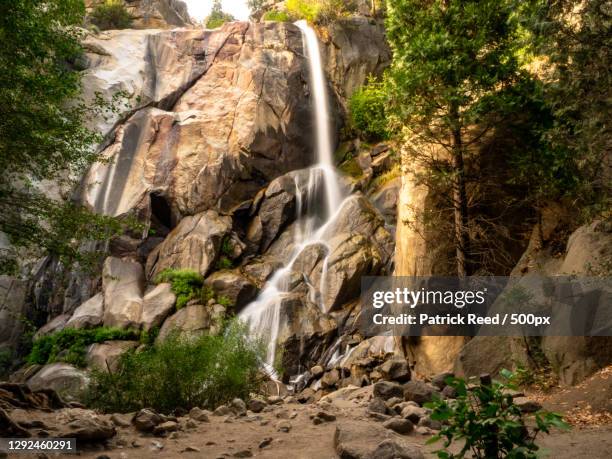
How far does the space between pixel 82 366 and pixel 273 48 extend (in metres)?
17.8

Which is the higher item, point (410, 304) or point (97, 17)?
point (97, 17)

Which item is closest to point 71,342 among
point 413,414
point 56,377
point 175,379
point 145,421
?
point 56,377

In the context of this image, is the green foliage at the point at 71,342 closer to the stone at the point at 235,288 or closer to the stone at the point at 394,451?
the stone at the point at 235,288

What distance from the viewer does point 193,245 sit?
2009 cm

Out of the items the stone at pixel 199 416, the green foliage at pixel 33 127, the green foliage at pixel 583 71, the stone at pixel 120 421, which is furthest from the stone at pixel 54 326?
the green foliage at pixel 583 71

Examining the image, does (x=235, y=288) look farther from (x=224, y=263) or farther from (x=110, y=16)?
(x=110, y=16)

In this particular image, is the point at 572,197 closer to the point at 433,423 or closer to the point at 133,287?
the point at 433,423

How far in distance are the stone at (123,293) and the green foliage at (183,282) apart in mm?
1325

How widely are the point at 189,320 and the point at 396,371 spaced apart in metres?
9.24

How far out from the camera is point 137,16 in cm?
3384

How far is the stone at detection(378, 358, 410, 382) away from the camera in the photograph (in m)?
10.5

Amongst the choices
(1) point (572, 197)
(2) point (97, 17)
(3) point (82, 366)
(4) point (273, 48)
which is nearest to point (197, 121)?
(4) point (273, 48)

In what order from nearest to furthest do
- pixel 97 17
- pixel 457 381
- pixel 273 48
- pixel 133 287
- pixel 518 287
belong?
pixel 457 381
pixel 518 287
pixel 133 287
pixel 273 48
pixel 97 17

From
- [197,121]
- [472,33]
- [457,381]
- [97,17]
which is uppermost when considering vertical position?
[97,17]
